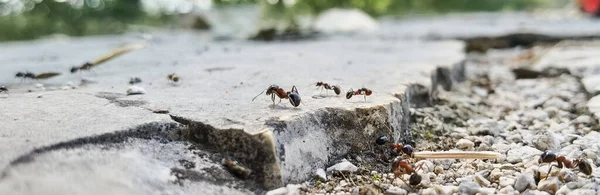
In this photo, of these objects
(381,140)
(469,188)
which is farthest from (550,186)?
(381,140)

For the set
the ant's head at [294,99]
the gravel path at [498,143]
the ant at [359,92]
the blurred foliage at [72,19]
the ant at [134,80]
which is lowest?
the blurred foliage at [72,19]

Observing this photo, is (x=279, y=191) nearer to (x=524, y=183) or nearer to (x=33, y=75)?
(x=524, y=183)

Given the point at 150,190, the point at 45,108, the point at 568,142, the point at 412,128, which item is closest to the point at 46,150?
the point at 150,190

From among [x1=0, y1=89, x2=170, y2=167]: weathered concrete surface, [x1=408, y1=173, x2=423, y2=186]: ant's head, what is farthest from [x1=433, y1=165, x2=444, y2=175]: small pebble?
[x1=0, y1=89, x2=170, y2=167]: weathered concrete surface

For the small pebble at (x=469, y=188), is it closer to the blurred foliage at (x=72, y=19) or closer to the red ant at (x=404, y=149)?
the red ant at (x=404, y=149)

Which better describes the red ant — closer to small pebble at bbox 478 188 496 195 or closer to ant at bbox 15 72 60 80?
small pebble at bbox 478 188 496 195

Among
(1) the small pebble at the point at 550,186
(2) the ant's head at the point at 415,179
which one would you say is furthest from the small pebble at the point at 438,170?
(1) the small pebble at the point at 550,186

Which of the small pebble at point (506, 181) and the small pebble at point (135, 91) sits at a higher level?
the small pebble at point (135, 91)

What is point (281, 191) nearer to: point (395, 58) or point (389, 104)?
point (389, 104)
